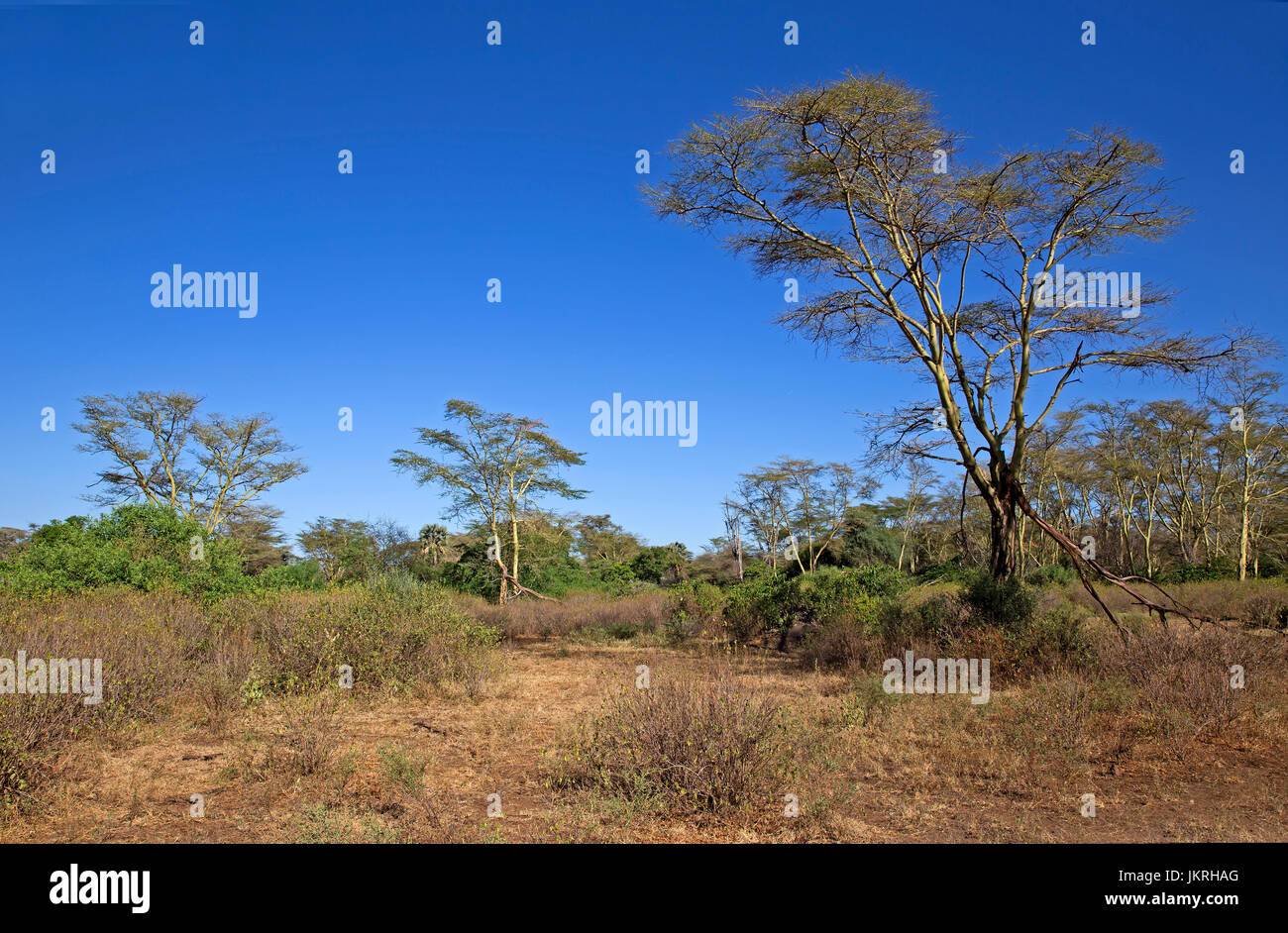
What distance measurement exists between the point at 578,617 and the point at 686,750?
44.0 feet

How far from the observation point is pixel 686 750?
15.9 ft

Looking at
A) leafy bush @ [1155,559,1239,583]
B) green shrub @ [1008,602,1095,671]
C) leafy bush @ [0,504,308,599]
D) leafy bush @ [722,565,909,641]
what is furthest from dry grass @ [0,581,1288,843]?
leafy bush @ [1155,559,1239,583]

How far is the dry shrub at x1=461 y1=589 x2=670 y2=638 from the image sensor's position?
16.9 m

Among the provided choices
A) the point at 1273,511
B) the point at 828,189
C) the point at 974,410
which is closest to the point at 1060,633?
the point at 974,410

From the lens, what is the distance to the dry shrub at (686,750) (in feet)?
15.4

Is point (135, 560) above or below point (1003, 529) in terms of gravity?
below

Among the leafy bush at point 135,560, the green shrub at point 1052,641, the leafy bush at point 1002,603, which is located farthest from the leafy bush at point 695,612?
the leafy bush at point 135,560

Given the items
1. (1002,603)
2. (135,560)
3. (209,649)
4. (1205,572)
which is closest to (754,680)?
(1002,603)

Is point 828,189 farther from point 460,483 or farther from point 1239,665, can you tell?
point 460,483

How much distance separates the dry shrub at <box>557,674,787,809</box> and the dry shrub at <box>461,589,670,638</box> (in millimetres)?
10963

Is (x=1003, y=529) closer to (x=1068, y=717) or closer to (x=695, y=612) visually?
(x=1068, y=717)

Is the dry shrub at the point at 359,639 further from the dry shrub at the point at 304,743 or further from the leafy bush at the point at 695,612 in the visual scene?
the leafy bush at the point at 695,612

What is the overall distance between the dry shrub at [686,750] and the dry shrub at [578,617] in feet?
36.0
